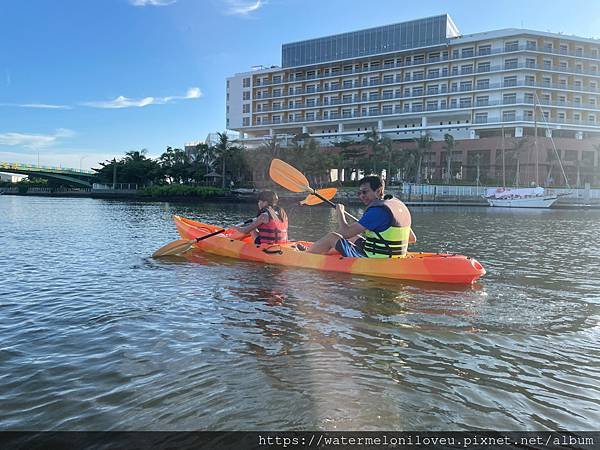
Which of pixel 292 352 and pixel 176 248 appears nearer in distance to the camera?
pixel 292 352

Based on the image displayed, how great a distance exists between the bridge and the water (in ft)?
333

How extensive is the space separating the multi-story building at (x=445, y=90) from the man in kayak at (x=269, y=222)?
63.7 metres

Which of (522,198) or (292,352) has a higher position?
(522,198)

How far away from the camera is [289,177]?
12711mm

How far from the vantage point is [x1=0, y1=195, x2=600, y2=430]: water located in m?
3.97

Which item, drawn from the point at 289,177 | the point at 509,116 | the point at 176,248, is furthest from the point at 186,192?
the point at 289,177

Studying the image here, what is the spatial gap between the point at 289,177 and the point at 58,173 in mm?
103852

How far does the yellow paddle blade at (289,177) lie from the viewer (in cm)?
1257

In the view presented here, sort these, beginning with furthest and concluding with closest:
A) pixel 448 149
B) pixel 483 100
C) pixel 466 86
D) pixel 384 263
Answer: pixel 466 86, pixel 483 100, pixel 448 149, pixel 384 263

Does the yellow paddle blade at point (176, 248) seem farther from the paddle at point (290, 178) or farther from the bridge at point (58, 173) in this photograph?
the bridge at point (58, 173)

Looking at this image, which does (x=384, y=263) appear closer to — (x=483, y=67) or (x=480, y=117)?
(x=480, y=117)

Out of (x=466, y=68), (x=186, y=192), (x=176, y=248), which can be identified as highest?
(x=466, y=68)

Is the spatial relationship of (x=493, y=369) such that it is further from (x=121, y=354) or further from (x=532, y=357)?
(x=121, y=354)

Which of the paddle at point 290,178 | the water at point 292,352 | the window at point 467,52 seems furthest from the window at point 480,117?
the water at point 292,352
